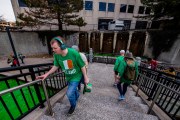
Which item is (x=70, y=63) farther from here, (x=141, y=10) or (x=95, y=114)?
(x=141, y=10)

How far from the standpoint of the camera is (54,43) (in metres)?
1.63

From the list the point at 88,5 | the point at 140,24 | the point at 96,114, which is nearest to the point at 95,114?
the point at 96,114

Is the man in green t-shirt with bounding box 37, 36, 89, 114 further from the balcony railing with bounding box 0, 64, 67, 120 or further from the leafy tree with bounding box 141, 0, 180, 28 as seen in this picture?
the leafy tree with bounding box 141, 0, 180, 28

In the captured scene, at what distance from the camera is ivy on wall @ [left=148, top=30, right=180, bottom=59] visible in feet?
39.2

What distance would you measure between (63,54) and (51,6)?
1059 cm

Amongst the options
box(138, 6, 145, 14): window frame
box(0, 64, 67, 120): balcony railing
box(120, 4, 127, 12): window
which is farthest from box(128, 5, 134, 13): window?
box(0, 64, 67, 120): balcony railing

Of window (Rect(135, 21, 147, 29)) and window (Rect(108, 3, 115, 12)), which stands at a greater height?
window (Rect(108, 3, 115, 12))

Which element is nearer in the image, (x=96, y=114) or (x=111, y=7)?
(x=96, y=114)

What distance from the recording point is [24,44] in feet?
43.2

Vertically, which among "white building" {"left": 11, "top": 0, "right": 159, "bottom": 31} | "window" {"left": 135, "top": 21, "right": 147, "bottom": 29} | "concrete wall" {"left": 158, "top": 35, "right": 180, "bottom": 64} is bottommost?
"concrete wall" {"left": 158, "top": 35, "right": 180, "bottom": 64}

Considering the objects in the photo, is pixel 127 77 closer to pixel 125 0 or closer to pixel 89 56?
pixel 89 56

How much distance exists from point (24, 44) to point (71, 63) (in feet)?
47.1

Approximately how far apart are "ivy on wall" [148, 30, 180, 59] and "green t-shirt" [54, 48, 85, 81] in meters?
14.6

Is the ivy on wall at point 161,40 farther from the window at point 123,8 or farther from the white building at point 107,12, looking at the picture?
the window at point 123,8
